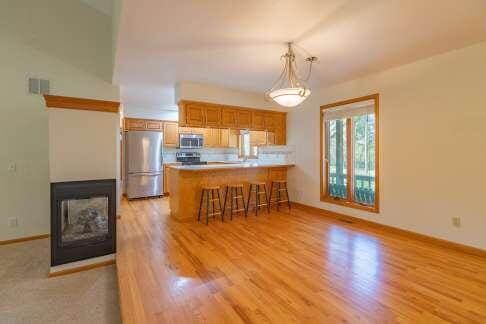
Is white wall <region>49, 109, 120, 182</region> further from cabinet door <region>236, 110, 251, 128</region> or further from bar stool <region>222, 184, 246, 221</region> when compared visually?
cabinet door <region>236, 110, 251, 128</region>

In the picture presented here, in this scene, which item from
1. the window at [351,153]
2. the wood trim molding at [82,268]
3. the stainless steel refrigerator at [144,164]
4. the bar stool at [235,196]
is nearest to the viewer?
the wood trim molding at [82,268]

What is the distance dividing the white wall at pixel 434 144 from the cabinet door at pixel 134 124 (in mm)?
5169

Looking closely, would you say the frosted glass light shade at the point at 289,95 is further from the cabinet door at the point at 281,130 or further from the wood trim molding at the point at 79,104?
the cabinet door at the point at 281,130

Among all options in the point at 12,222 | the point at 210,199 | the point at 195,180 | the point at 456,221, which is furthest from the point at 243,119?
the point at 12,222

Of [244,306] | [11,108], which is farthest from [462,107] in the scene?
[11,108]

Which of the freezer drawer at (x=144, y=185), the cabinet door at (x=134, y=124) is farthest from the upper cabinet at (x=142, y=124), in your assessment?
the freezer drawer at (x=144, y=185)

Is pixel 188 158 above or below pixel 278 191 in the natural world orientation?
above

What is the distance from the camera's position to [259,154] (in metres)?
6.31

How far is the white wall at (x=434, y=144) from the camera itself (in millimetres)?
2787

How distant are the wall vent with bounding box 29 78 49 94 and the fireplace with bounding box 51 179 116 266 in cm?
188

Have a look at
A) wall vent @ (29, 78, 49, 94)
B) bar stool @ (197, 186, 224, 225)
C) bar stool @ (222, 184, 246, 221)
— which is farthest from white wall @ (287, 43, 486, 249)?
wall vent @ (29, 78, 49, 94)

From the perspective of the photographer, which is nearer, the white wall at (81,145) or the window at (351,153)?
the white wall at (81,145)

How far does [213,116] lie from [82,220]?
2.76m

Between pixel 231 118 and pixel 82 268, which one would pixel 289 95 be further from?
pixel 82 268
